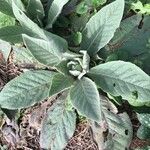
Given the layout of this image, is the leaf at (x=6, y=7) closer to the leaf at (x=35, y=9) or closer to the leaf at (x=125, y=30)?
the leaf at (x=35, y=9)

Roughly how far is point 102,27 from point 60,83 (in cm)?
43

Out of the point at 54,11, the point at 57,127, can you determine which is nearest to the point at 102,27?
the point at 54,11

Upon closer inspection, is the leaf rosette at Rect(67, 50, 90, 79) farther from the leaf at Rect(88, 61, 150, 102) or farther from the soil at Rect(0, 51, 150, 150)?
the soil at Rect(0, 51, 150, 150)

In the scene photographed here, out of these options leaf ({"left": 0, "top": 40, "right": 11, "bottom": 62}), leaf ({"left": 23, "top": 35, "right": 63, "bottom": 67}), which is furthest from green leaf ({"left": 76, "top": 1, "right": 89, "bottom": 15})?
leaf ({"left": 0, "top": 40, "right": 11, "bottom": 62})

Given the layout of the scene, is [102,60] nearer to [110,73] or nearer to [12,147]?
[110,73]

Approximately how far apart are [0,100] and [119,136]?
739 mm

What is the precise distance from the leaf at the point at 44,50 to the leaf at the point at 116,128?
0.38m

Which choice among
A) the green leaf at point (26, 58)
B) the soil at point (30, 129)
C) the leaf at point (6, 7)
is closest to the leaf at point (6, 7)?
the leaf at point (6, 7)

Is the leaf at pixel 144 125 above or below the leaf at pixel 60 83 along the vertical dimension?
below

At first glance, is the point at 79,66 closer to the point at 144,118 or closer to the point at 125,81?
the point at 125,81

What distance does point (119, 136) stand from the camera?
2393 mm

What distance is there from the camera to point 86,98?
223 cm

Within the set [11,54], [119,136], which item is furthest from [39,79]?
[119,136]

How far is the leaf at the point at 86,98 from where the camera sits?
6.97ft
